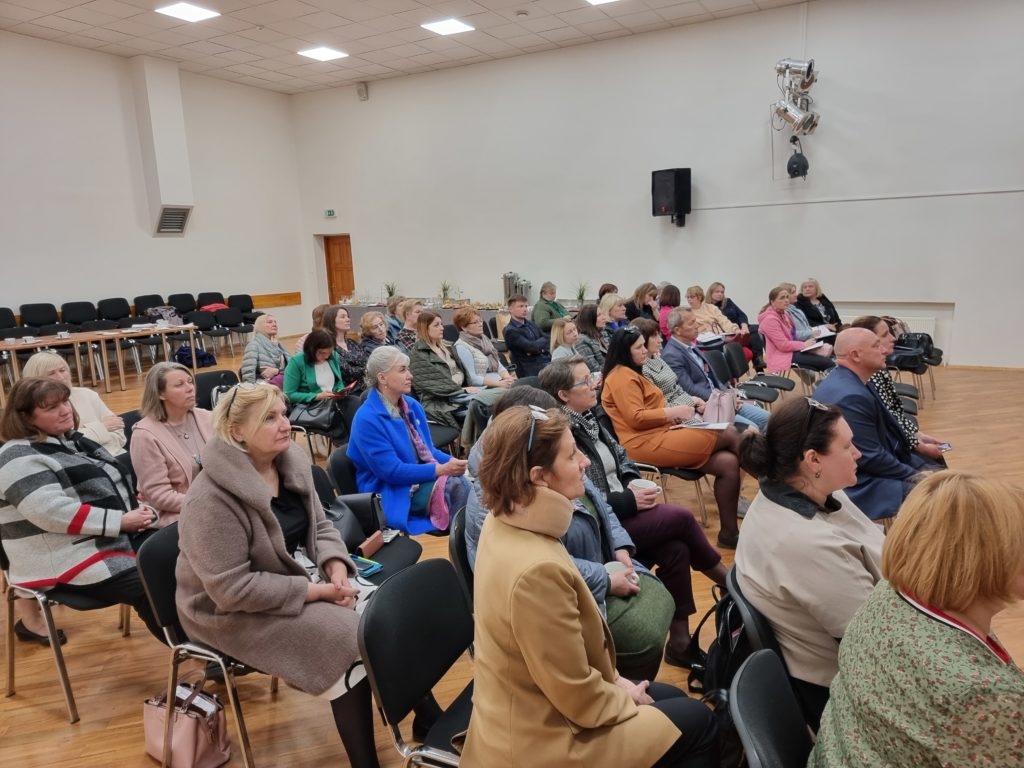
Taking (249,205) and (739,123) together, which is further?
(249,205)

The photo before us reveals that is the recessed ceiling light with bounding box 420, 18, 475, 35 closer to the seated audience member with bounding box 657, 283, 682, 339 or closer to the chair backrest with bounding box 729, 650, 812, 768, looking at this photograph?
the seated audience member with bounding box 657, 283, 682, 339

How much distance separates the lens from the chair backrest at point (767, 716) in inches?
50.7

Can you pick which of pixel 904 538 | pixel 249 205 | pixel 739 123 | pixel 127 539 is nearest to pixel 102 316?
pixel 249 205

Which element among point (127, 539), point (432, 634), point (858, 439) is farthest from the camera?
point (858, 439)

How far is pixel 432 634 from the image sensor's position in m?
1.89

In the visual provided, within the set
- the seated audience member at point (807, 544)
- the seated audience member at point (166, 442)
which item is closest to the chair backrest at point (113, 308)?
the seated audience member at point (166, 442)

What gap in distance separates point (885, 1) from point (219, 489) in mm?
10064

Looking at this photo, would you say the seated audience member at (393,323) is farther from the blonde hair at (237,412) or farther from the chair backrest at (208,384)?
the blonde hair at (237,412)

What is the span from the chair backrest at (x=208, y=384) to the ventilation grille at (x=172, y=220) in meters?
7.79

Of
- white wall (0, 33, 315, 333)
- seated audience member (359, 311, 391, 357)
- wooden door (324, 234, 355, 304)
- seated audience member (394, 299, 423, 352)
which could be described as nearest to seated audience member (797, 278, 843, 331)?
seated audience member (394, 299, 423, 352)

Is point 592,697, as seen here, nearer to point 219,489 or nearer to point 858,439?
point 219,489

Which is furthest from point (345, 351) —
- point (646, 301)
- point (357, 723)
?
point (357, 723)

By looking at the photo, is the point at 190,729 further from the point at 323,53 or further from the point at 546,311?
the point at 323,53

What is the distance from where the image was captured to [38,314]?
989 cm
